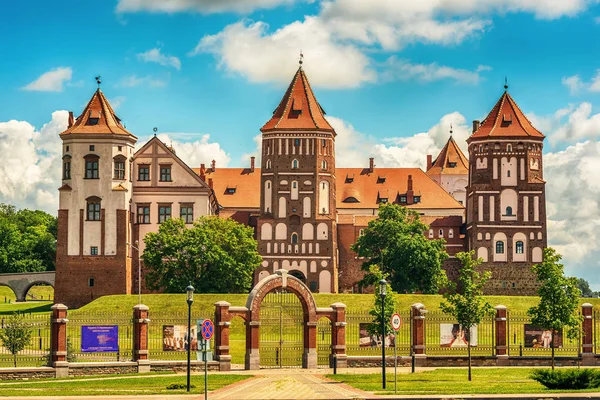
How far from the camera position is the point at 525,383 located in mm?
47625

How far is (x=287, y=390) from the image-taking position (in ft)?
150

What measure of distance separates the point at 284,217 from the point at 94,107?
74.1 ft

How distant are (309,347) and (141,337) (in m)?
7.78

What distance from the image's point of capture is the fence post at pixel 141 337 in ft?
182

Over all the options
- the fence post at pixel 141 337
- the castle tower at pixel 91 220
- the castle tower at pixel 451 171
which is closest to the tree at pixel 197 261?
the castle tower at pixel 91 220

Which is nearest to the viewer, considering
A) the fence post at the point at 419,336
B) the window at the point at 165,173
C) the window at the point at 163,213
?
the fence post at the point at 419,336

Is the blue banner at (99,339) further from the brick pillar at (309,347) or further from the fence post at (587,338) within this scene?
the fence post at (587,338)

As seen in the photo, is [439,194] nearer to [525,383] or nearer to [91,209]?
[91,209]

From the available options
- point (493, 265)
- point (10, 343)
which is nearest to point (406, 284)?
point (493, 265)

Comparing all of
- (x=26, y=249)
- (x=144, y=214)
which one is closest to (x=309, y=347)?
(x=144, y=214)

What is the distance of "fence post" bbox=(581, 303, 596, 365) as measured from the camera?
60000 mm

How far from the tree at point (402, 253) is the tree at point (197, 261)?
458 inches

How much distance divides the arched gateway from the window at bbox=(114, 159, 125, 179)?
158 feet

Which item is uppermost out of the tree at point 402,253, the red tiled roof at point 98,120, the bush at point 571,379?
the red tiled roof at point 98,120
